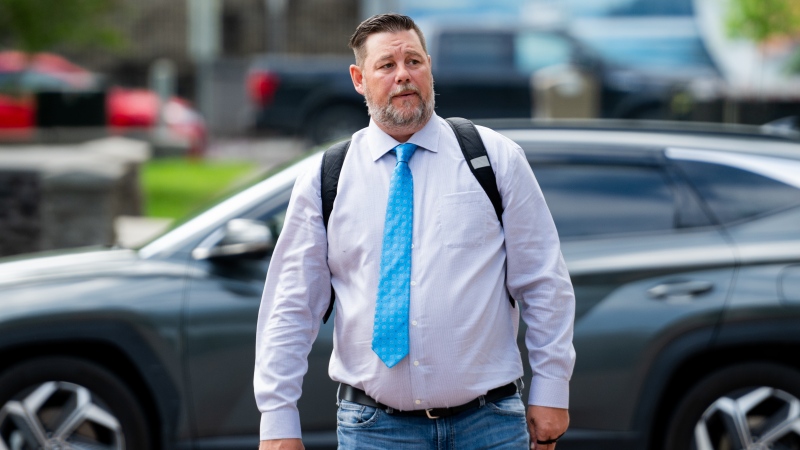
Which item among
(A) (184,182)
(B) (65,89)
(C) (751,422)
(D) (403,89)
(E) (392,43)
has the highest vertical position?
(E) (392,43)

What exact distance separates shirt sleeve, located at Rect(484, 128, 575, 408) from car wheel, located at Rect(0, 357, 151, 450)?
2.12m

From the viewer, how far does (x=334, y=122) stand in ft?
55.8

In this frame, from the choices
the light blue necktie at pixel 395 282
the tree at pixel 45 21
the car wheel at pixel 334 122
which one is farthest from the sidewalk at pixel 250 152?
the light blue necktie at pixel 395 282

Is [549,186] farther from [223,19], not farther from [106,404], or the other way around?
[223,19]

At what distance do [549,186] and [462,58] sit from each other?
12648 millimetres

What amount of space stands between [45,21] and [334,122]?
4.43 meters

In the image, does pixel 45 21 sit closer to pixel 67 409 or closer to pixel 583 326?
pixel 67 409

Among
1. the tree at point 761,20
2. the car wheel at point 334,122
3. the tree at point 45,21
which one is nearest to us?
the tree at point 45,21

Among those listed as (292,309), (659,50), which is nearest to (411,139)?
(292,309)

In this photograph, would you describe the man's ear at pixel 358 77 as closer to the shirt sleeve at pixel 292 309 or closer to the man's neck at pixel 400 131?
the man's neck at pixel 400 131

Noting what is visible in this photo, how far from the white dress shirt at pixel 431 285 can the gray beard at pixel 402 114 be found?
5 centimetres

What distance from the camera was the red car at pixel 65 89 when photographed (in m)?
15.2

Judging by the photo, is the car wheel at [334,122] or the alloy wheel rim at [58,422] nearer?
the alloy wheel rim at [58,422]

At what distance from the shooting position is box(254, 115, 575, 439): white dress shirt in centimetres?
277
